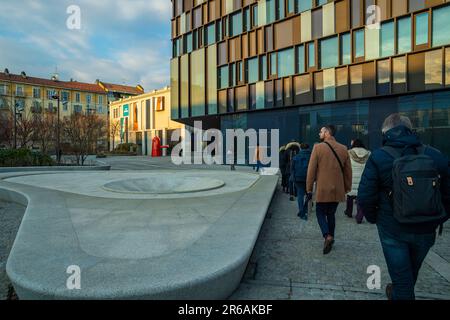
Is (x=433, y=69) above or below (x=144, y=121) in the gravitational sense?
below

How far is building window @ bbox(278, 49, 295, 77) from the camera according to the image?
21.2 metres

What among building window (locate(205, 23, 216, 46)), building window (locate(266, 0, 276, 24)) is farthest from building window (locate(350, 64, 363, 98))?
building window (locate(205, 23, 216, 46))

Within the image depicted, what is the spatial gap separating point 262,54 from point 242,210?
62.4 ft

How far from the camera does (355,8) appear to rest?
59.4 feet

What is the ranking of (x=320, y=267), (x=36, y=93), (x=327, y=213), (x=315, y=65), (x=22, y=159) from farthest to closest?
(x=36, y=93), (x=315, y=65), (x=22, y=159), (x=327, y=213), (x=320, y=267)

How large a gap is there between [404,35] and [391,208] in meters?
17.8

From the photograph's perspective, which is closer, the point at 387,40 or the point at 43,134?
the point at 387,40

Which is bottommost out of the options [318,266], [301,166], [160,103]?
[318,266]

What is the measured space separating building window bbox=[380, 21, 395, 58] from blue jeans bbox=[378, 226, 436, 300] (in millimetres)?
17567

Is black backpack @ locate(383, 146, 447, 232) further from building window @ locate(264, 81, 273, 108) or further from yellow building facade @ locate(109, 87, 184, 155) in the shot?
yellow building facade @ locate(109, 87, 184, 155)

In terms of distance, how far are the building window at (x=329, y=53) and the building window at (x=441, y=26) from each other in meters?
5.06

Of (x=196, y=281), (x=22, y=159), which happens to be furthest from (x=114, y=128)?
(x=196, y=281)

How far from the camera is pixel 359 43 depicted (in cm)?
1814

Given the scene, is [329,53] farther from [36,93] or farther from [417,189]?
Result: [36,93]
